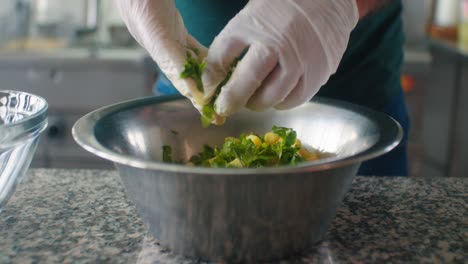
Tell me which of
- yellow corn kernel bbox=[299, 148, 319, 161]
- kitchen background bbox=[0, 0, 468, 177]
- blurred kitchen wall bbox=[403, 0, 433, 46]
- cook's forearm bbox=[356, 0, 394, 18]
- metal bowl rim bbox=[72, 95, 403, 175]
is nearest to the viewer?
metal bowl rim bbox=[72, 95, 403, 175]

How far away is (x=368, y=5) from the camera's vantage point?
3.34ft

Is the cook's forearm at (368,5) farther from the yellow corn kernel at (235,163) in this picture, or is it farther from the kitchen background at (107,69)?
the kitchen background at (107,69)

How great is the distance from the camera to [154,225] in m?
0.62

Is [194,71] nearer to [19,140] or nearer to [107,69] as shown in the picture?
[19,140]

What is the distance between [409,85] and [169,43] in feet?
4.48

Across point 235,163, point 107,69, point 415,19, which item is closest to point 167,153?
point 235,163

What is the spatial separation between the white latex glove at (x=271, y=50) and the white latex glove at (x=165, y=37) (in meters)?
0.03

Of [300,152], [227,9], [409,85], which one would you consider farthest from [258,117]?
[409,85]

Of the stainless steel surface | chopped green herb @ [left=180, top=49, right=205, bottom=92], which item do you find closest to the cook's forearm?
chopped green herb @ [left=180, top=49, right=205, bottom=92]

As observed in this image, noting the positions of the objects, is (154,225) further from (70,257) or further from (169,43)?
(169,43)

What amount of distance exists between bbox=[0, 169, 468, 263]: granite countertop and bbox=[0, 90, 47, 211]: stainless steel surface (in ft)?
0.19

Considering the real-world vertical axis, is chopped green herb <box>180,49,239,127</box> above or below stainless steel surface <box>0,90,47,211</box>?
above

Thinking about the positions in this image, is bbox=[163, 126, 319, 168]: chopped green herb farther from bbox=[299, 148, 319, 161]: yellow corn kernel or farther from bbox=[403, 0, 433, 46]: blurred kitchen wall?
bbox=[403, 0, 433, 46]: blurred kitchen wall

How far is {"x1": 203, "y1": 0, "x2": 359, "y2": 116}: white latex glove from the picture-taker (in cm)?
64
